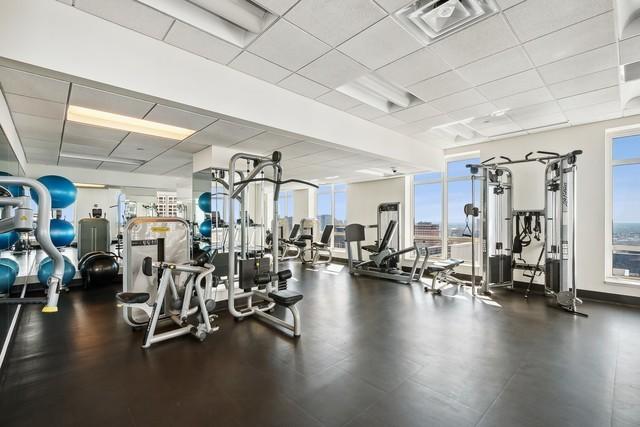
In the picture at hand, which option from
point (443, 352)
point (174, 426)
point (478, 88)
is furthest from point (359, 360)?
point (478, 88)

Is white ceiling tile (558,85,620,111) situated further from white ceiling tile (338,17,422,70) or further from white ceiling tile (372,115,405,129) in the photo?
white ceiling tile (338,17,422,70)

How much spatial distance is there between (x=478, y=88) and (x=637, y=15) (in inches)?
54.3

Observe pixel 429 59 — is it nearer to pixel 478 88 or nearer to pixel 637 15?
pixel 478 88

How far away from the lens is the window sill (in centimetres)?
463

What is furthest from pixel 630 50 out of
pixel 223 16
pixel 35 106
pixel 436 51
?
pixel 35 106

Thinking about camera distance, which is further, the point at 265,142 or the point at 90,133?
the point at 265,142

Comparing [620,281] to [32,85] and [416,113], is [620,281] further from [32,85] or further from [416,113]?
[32,85]

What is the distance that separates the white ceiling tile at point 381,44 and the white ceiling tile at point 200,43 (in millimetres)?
1086

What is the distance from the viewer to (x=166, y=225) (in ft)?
13.1

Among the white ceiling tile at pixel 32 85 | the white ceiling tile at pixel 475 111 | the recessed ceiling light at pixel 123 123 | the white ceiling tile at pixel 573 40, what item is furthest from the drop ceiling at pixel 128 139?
the white ceiling tile at pixel 573 40

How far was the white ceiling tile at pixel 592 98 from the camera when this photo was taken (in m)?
3.75

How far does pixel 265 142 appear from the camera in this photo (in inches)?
185

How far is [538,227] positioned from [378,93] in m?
4.04

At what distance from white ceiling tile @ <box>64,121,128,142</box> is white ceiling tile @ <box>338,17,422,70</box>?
3.60 meters
